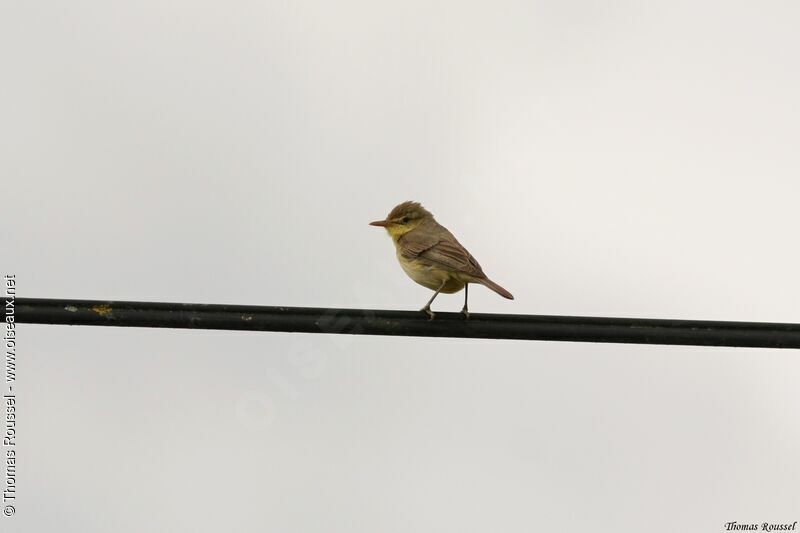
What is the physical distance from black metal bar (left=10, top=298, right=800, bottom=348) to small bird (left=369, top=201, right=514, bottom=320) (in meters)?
2.24

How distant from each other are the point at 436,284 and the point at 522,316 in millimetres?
3280

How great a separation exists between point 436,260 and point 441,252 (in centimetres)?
12

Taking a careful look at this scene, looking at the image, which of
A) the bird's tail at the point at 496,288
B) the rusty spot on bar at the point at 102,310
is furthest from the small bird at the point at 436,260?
the rusty spot on bar at the point at 102,310

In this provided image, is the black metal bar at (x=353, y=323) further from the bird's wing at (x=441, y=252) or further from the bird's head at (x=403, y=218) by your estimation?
the bird's head at (x=403, y=218)

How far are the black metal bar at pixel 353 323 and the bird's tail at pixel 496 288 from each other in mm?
2128

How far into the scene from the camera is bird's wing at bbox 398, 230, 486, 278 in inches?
391

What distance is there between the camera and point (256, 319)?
6992 mm

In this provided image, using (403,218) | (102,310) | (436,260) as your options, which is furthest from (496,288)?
(102,310)

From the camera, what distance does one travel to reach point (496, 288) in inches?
377

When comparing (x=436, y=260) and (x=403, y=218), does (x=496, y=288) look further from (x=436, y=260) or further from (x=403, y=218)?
(x=403, y=218)

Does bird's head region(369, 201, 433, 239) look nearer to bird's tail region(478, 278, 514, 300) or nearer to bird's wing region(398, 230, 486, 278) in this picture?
bird's wing region(398, 230, 486, 278)

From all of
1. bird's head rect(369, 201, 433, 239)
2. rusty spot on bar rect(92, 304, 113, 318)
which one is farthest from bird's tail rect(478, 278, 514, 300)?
rusty spot on bar rect(92, 304, 113, 318)

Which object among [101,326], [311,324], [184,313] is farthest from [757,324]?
[101,326]

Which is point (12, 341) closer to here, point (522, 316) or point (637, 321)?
point (522, 316)
